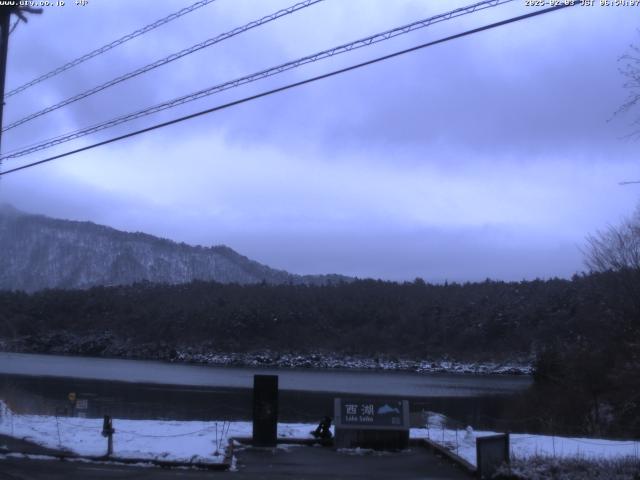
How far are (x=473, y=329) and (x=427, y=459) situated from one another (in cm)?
13615

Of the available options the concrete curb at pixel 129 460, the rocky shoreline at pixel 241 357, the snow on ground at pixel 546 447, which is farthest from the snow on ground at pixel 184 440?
the rocky shoreline at pixel 241 357

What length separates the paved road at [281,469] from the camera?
578 inches

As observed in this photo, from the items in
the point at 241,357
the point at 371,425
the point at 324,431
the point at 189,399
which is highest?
the point at 241,357

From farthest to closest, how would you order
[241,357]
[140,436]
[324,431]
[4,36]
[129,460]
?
[241,357], [324,431], [140,436], [4,36], [129,460]

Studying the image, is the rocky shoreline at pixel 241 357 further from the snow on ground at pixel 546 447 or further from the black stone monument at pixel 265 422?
the black stone monument at pixel 265 422

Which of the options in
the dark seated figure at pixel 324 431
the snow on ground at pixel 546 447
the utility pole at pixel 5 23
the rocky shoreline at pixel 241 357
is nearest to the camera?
the snow on ground at pixel 546 447

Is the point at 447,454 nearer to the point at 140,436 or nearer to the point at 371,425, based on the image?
the point at 371,425

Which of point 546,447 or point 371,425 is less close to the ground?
point 371,425

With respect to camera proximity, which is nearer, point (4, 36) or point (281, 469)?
point (281, 469)

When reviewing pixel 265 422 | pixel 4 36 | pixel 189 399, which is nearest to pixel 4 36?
pixel 4 36

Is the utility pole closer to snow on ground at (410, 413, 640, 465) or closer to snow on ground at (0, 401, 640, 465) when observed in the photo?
snow on ground at (0, 401, 640, 465)

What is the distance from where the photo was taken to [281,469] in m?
15.9

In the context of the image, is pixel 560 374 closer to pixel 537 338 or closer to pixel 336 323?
pixel 537 338

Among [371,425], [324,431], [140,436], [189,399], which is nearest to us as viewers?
[371,425]
